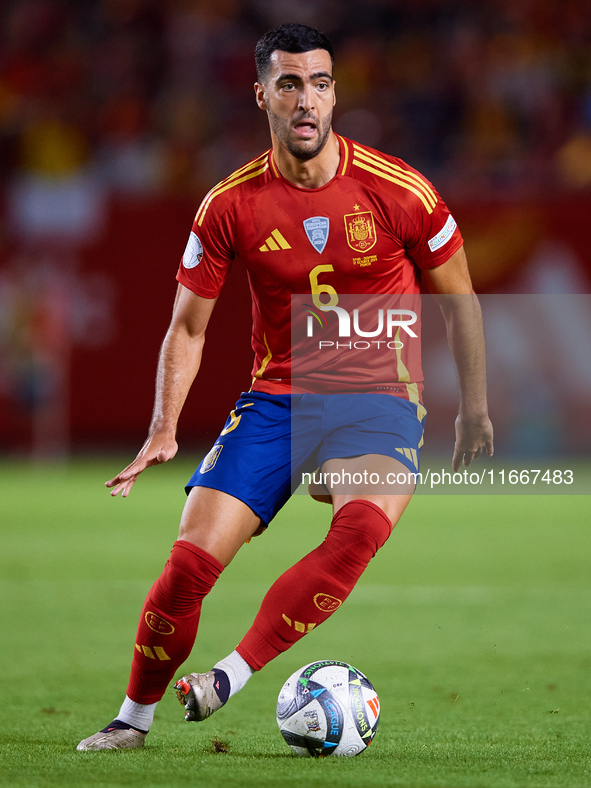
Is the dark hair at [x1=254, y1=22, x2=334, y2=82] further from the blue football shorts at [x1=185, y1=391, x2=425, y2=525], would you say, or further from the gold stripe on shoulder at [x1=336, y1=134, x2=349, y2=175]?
the blue football shorts at [x1=185, y1=391, x2=425, y2=525]

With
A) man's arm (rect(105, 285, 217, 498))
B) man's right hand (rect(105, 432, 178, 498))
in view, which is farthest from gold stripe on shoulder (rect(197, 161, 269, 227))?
man's right hand (rect(105, 432, 178, 498))

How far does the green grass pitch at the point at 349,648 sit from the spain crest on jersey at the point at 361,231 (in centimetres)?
170

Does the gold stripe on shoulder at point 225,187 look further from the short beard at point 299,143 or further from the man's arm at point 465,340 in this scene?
the man's arm at point 465,340

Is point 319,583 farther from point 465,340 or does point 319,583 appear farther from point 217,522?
point 465,340

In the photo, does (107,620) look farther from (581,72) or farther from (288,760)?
(581,72)

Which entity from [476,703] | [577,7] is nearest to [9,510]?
[476,703]

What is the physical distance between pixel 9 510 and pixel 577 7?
10232mm

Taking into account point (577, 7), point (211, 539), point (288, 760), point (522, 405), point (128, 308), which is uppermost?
point (577, 7)

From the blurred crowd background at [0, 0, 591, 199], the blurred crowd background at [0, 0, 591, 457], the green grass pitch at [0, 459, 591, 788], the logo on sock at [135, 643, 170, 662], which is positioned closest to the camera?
the green grass pitch at [0, 459, 591, 788]

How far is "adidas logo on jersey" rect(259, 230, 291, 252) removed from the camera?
4086mm

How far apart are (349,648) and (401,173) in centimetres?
266

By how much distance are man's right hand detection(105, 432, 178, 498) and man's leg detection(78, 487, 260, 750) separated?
163 millimetres

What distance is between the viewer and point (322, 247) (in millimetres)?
4070

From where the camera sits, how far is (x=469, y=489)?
13828 millimetres
